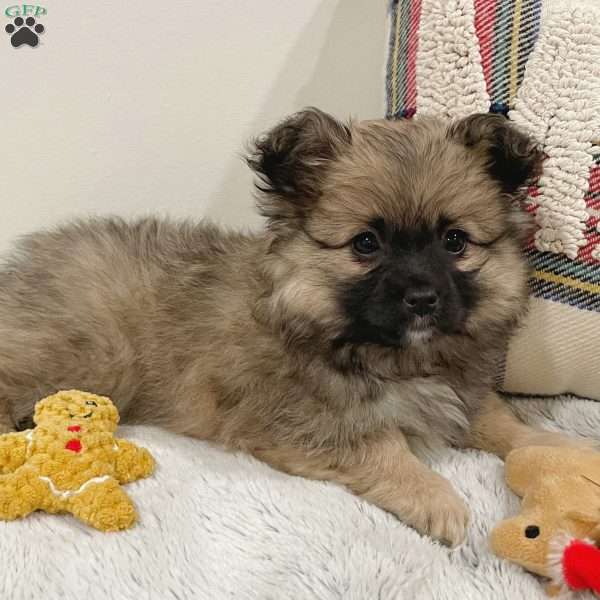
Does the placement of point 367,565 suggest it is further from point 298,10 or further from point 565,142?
point 298,10

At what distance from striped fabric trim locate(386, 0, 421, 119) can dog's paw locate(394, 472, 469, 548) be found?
3.38 ft

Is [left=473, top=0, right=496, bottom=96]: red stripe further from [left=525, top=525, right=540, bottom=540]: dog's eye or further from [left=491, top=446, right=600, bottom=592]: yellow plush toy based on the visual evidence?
[left=525, top=525, right=540, bottom=540]: dog's eye

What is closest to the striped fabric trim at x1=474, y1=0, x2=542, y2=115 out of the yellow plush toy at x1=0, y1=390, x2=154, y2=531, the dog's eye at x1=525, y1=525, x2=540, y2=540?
the dog's eye at x1=525, y1=525, x2=540, y2=540

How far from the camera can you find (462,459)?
5.67 ft

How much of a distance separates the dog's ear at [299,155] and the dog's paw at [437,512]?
0.69 m

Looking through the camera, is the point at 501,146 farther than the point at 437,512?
Yes

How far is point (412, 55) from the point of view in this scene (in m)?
1.91

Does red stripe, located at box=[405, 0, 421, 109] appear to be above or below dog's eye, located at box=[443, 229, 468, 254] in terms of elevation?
above

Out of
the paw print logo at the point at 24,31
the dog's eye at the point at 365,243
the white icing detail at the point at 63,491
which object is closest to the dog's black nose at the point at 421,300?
the dog's eye at the point at 365,243

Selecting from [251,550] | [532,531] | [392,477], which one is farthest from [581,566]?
[251,550]

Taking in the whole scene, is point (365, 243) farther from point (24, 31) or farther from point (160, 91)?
point (24, 31)

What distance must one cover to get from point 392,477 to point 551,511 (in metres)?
0.37

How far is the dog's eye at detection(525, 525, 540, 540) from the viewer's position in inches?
50.4

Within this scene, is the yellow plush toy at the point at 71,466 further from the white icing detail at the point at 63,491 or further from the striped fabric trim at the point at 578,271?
the striped fabric trim at the point at 578,271
